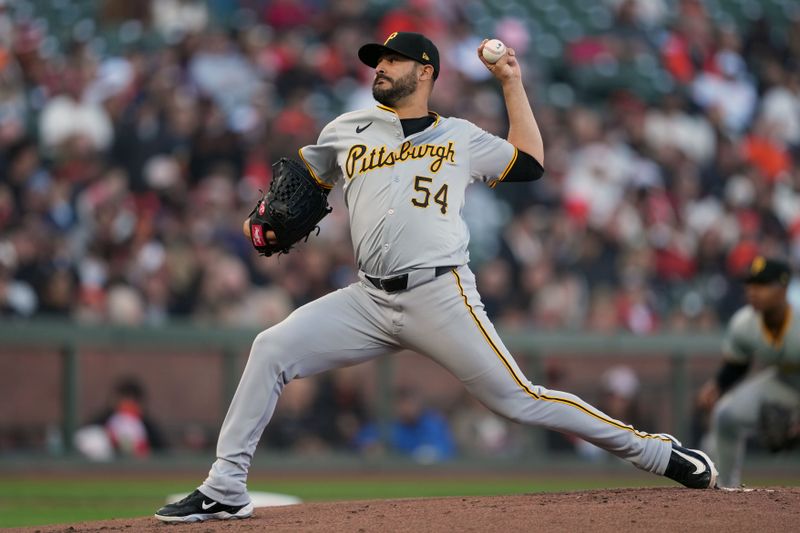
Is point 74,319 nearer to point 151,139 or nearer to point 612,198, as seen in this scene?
point 151,139

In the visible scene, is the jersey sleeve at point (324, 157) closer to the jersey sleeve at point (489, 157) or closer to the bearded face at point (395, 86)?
the bearded face at point (395, 86)

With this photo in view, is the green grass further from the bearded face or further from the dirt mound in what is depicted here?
the bearded face

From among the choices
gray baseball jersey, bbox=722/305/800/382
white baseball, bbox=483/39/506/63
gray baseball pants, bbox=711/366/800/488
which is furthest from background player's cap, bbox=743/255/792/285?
white baseball, bbox=483/39/506/63

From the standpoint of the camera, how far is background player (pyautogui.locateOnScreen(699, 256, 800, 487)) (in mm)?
6945

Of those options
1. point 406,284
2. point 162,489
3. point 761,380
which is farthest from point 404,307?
point 162,489

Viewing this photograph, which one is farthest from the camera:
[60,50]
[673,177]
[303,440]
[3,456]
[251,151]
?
[673,177]

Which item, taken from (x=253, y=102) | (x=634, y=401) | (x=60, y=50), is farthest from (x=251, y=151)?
(x=634, y=401)

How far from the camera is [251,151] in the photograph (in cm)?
1095

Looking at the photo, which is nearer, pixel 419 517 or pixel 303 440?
pixel 419 517

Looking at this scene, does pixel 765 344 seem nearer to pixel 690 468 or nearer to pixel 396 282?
pixel 690 468

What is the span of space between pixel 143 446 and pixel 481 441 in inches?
110

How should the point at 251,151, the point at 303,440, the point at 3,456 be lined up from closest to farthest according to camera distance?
the point at 3,456, the point at 303,440, the point at 251,151

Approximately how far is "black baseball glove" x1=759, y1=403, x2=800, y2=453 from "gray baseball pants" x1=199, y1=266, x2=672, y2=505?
2465 mm

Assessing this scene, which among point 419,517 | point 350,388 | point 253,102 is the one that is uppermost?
point 253,102
